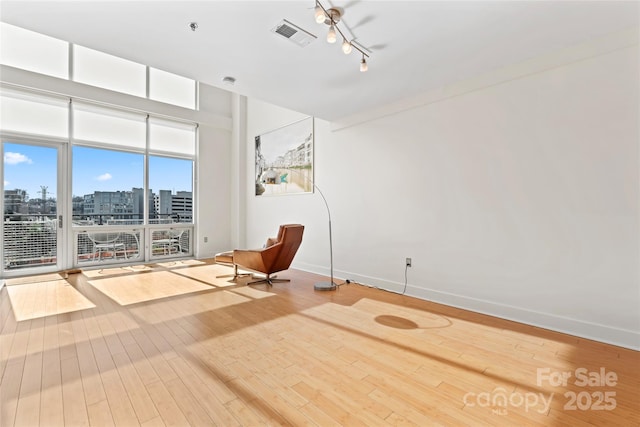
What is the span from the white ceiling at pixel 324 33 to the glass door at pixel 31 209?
3829mm

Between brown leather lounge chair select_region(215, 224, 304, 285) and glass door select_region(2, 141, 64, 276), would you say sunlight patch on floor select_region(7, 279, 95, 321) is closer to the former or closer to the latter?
glass door select_region(2, 141, 64, 276)

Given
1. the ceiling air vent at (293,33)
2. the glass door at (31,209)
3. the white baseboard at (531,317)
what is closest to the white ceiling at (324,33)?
the ceiling air vent at (293,33)

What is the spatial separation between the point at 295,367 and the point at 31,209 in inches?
235

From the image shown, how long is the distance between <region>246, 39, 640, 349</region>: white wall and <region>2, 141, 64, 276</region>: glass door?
5.59m

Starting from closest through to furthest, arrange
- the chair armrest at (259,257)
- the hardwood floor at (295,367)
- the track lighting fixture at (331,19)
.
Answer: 1. the hardwood floor at (295,367)
2. the track lighting fixture at (331,19)
3. the chair armrest at (259,257)

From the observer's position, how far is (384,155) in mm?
4453

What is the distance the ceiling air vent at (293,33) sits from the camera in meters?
2.55

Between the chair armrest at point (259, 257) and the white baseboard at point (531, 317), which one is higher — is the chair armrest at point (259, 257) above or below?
above

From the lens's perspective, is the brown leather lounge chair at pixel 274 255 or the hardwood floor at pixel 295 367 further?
the brown leather lounge chair at pixel 274 255

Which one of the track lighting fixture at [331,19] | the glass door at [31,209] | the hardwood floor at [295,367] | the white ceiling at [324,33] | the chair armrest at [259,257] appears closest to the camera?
the hardwood floor at [295,367]

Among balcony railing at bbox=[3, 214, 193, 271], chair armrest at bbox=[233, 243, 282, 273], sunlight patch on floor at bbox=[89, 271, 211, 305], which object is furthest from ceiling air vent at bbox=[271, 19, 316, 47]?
balcony railing at bbox=[3, 214, 193, 271]

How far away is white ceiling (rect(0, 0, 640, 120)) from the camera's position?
2312 mm

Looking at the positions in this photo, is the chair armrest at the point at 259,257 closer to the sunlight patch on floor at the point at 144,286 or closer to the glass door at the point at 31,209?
the sunlight patch on floor at the point at 144,286

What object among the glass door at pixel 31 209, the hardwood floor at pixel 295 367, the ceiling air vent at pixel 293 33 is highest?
the ceiling air vent at pixel 293 33
